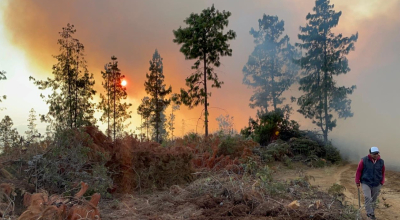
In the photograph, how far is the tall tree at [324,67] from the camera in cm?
2711

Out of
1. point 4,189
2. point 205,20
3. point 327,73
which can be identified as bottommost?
point 4,189

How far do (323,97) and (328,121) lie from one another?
2.13 metres

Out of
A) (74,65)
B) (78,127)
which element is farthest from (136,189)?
(74,65)

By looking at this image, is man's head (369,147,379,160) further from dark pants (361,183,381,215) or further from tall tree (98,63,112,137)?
tall tree (98,63,112,137)

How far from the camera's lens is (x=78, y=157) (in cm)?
859

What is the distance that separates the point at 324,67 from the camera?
2700 centimetres

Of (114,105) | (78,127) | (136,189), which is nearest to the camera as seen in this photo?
(78,127)

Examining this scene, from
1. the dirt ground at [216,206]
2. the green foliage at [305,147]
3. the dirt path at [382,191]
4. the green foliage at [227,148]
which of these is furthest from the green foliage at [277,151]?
the dirt ground at [216,206]

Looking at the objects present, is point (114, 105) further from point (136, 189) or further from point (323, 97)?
point (136, 189)

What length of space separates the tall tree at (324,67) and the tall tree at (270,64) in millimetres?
4330

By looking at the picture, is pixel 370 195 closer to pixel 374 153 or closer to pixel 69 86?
pixel 374 153

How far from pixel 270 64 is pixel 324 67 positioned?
673 centimetres

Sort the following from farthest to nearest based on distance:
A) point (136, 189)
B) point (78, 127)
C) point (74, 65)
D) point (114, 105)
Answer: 1. point (114, 105)
2. point (74, 65)
3. point (136, 189)
4. point (78, 127)

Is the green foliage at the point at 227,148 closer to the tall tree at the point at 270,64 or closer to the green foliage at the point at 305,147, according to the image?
the green foliage at the point at 305,147
